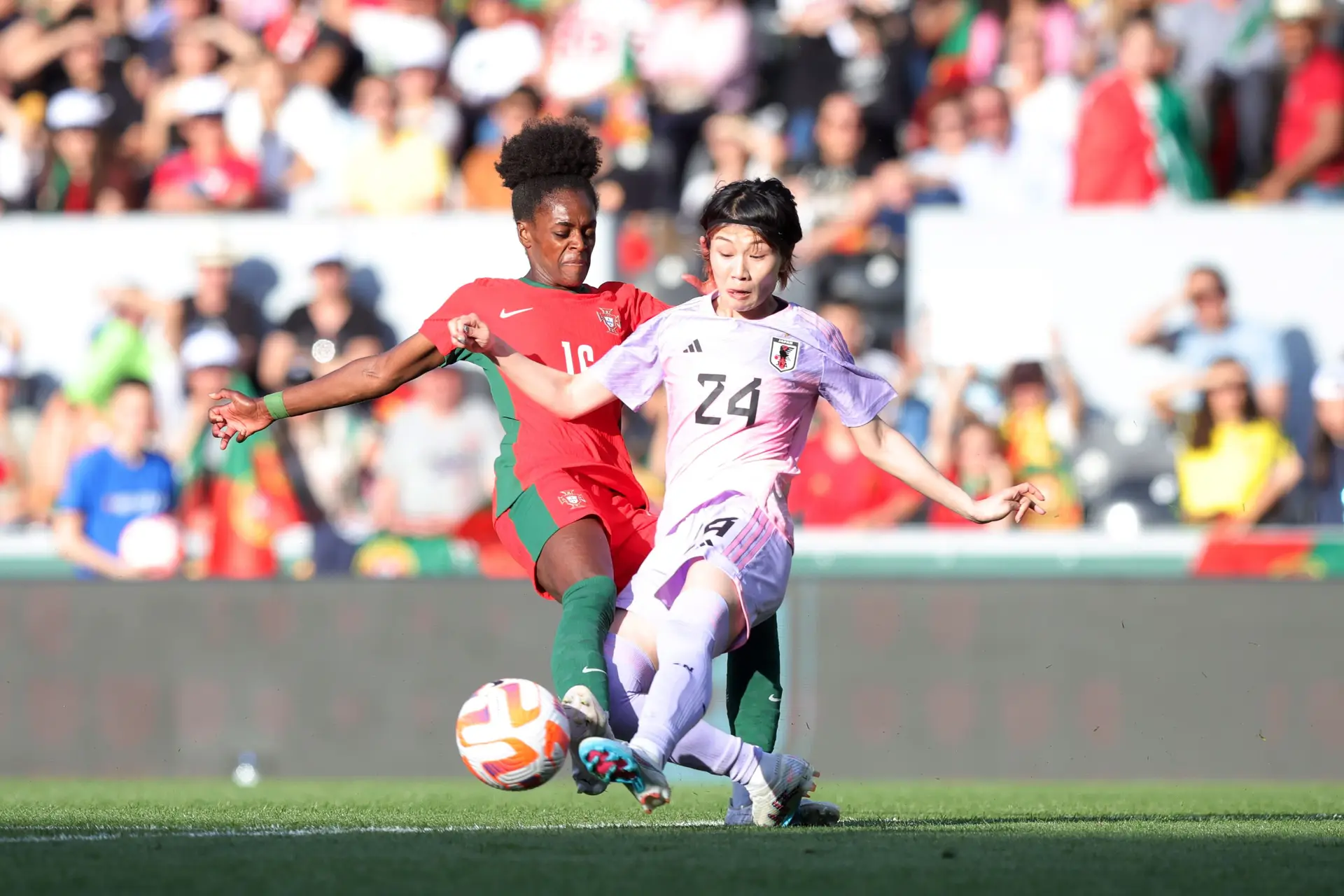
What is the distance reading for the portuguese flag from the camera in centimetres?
1030

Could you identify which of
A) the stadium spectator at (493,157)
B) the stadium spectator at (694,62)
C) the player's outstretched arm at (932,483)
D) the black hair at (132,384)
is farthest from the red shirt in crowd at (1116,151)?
the player's outstretched arm at (932,483)

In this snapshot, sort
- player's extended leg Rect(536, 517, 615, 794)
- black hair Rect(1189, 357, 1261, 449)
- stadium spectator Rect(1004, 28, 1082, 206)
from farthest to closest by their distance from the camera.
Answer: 1. stadium spectator Rect(1004, 28, 1082, 206)
2. black hair Rect(1189, 357, 1261, 449)
3. player's extended leg Rect(536, 517, 615, 794)

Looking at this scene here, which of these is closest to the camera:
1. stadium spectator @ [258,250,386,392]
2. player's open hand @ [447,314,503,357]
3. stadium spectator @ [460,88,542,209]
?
player's open hand @ [447,314,503,357]

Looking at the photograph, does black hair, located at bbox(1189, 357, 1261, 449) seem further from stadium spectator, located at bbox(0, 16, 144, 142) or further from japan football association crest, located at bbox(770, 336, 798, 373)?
stadium spectator, located at bbox(0, 16, 144, 142)

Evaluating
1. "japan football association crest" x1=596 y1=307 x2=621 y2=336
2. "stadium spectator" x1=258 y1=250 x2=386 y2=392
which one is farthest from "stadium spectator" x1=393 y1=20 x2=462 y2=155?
"japan football association crest" x1=596 y1=307 x2=621 y2=336

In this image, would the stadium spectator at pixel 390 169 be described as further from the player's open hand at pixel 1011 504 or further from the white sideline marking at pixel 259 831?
the player's open hand at pixel 1011 504

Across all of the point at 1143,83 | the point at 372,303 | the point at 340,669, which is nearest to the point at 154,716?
the point at 340,669

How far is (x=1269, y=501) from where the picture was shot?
9617mm

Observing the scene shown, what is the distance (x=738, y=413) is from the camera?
5.49 metres

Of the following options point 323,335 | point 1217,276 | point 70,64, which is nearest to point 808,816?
point 1217,276

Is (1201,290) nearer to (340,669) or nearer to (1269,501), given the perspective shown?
(1269,501)

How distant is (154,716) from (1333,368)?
626cm

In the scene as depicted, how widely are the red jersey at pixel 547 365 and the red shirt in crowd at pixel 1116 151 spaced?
5.66 meters

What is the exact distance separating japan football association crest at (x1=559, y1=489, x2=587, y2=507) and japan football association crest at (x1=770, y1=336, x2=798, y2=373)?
689 millimetres
